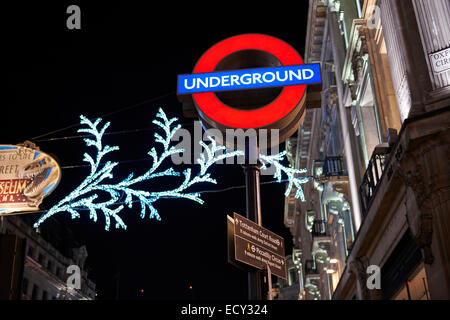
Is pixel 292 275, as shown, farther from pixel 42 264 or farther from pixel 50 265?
pixel 42 264

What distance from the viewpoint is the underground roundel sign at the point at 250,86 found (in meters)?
6.90

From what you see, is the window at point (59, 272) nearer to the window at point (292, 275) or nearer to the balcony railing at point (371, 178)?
the window at point (292, 275)

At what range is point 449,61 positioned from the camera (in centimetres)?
1033

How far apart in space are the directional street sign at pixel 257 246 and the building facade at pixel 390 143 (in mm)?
4674

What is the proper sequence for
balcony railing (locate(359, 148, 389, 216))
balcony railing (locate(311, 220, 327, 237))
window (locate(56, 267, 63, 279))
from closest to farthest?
1. balcony railing (locate(359, 148, 389, 216))
2. balcony railing (locate(311, 220, 327, 237))
3. window (locate(56, 267, 63, 279))

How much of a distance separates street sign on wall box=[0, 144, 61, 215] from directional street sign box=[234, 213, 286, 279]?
6296 millimetres

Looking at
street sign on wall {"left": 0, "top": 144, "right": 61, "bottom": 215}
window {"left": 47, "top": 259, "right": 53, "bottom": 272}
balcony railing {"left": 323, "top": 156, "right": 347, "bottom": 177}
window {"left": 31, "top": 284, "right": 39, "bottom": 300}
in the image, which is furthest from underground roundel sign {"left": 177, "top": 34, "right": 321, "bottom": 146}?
window {"left": 47, "top": 259, "right": 53, "bottom": 272}

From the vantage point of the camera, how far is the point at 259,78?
23.1 ft

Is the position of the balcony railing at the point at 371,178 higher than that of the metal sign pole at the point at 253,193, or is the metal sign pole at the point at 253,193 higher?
the balcony railing at the point at 371,178

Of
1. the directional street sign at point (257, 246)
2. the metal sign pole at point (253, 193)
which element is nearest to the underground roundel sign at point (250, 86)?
the metal sign pole at point (253, 193)

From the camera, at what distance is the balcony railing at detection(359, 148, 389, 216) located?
13.5m

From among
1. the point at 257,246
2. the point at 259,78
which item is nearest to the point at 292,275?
the point at 259,78

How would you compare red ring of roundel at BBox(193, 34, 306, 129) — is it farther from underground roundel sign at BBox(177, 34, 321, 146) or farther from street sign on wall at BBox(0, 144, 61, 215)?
street sign on wall at BBox(0, 144, 61, 215)

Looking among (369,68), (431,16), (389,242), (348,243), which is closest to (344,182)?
(348,243)
